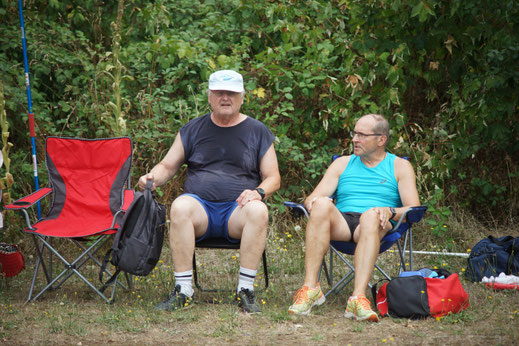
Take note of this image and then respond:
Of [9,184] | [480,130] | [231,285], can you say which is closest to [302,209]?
[231,285]

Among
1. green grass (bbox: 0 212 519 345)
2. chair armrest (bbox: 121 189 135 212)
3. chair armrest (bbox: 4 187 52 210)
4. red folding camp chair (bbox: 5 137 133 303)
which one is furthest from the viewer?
red folding camp chair (bbox: 5 137 133 303)

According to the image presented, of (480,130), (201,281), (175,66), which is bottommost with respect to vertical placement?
(201,281)

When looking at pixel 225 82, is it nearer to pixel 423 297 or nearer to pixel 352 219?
pixel 352 219

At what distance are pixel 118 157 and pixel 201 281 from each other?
954mm

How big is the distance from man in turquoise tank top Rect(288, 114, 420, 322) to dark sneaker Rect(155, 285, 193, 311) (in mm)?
546

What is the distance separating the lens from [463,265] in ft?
13.7

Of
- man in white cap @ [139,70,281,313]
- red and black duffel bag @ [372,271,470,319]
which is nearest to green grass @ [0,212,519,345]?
red and black duffel bag @ [372,271,470,319]

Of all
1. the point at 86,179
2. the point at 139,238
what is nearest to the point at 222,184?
the point at 139,238

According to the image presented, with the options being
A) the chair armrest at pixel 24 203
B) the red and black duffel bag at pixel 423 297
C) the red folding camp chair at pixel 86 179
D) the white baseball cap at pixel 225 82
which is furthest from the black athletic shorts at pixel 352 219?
the chair armrest at pixel 24 203

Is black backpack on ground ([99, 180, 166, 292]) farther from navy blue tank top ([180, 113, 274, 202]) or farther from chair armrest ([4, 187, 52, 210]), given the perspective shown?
chair armrest ([4, 187, 52, 210])

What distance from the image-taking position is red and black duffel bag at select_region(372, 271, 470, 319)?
118 inches

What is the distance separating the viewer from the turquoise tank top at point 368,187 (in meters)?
3.48

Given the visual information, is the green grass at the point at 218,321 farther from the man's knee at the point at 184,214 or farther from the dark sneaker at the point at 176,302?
the man's knee at the point at 184,214

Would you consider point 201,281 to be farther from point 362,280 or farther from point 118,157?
point 362,280
